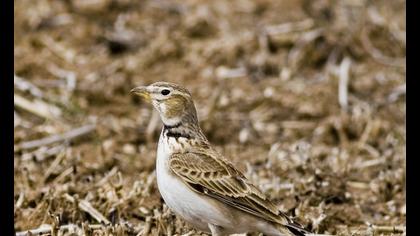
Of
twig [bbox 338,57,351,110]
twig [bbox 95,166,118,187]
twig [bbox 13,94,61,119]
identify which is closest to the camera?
twig [bbox 95,166,118,187]

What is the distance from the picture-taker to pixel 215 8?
1367 centimetres

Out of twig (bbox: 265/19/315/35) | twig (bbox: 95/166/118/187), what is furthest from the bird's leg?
twig (bbox: 265/19/315/35)

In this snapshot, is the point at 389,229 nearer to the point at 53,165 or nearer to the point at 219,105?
the point at 53,165

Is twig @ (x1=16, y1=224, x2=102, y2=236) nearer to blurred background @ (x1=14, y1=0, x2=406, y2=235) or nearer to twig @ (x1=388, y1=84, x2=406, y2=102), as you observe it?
blurred background @ (x1=14, y1=0, x2=406, y2=235)

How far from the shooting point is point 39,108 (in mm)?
Result: 9984

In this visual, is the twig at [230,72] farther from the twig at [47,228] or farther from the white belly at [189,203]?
the white belly at [189,203]

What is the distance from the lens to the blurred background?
752 cm

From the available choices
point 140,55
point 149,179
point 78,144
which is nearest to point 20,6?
point 140,55

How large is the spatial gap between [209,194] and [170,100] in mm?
862

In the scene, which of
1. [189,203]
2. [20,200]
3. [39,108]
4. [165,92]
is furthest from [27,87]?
[189,203]

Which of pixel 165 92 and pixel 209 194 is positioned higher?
pixel 165 92

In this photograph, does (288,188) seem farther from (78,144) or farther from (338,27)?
(338,27)

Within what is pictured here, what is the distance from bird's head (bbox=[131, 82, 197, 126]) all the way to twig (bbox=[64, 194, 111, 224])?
0.96 metres

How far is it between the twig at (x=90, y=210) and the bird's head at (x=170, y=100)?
965mm
